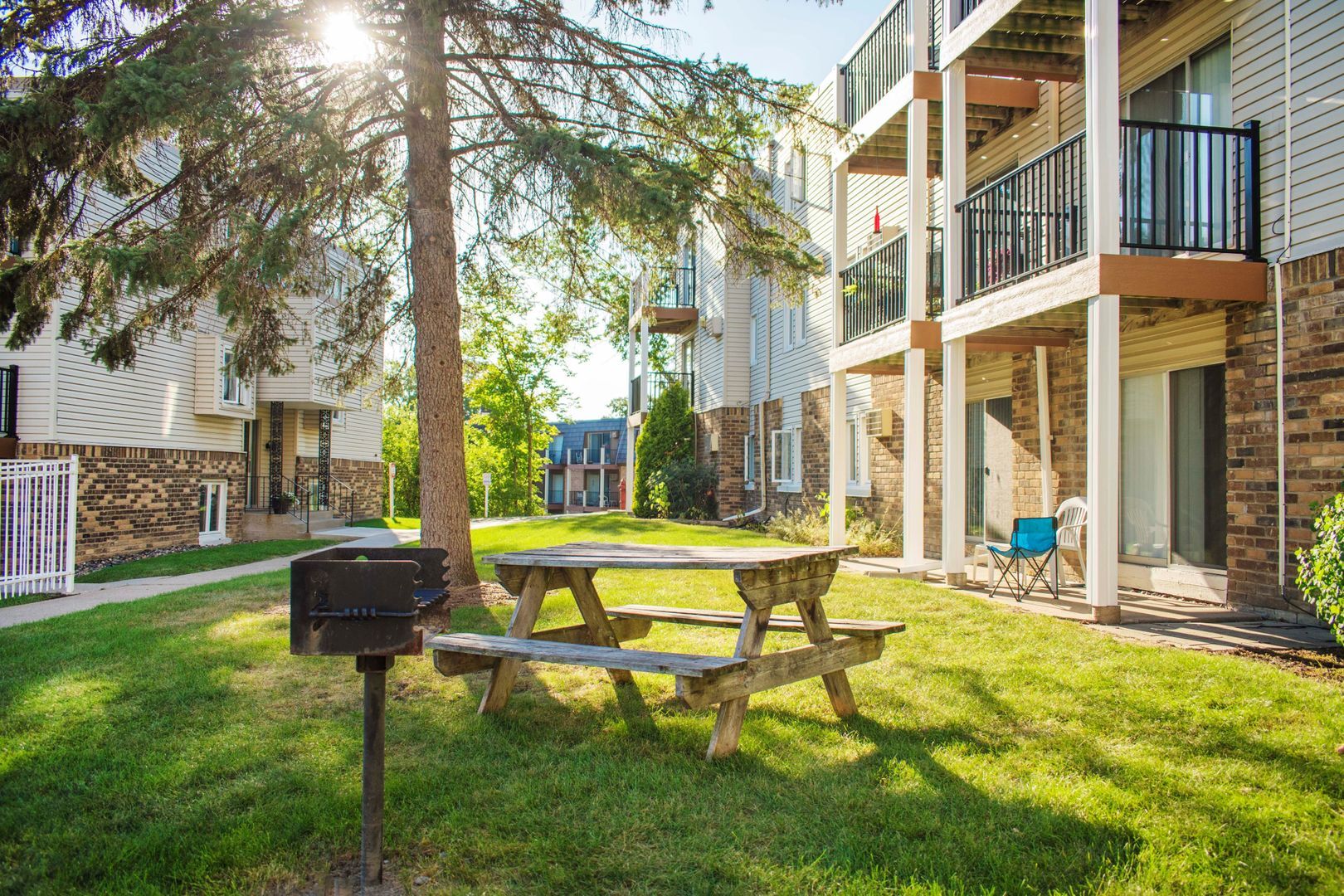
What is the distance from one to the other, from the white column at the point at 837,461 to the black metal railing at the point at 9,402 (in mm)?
11743

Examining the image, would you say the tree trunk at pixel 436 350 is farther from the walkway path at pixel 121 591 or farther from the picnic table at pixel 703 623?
the picnic table at pixel 703 623

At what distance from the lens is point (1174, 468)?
7914mm

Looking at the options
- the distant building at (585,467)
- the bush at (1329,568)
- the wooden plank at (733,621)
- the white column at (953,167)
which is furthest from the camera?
the distant building at (585,467)

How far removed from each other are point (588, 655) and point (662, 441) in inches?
718

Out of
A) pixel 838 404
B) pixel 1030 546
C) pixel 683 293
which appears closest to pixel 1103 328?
pixel 1030 546

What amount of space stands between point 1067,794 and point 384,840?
2.59 metres

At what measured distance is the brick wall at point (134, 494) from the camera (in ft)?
44.3

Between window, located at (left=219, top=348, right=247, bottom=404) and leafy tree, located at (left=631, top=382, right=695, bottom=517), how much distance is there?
31.0 ft

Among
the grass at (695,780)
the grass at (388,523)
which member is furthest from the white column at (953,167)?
the grass at (388,523)

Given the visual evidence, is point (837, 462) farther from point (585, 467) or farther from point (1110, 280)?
point (585, 467)

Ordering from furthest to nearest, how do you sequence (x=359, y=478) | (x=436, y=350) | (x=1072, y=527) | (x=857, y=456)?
(x=359, y=478)
(x=857, y=456)
(x=436, y=350)
(x=1072, y=527)

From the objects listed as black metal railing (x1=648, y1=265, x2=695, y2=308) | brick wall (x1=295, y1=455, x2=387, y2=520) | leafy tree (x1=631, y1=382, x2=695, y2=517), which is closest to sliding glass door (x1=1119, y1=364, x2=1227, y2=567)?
leafy tree (x1=631, y1=382, x2=695, y2=517)

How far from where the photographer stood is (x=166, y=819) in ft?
10.8

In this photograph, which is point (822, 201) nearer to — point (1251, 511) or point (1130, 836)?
point (1251, 511)
